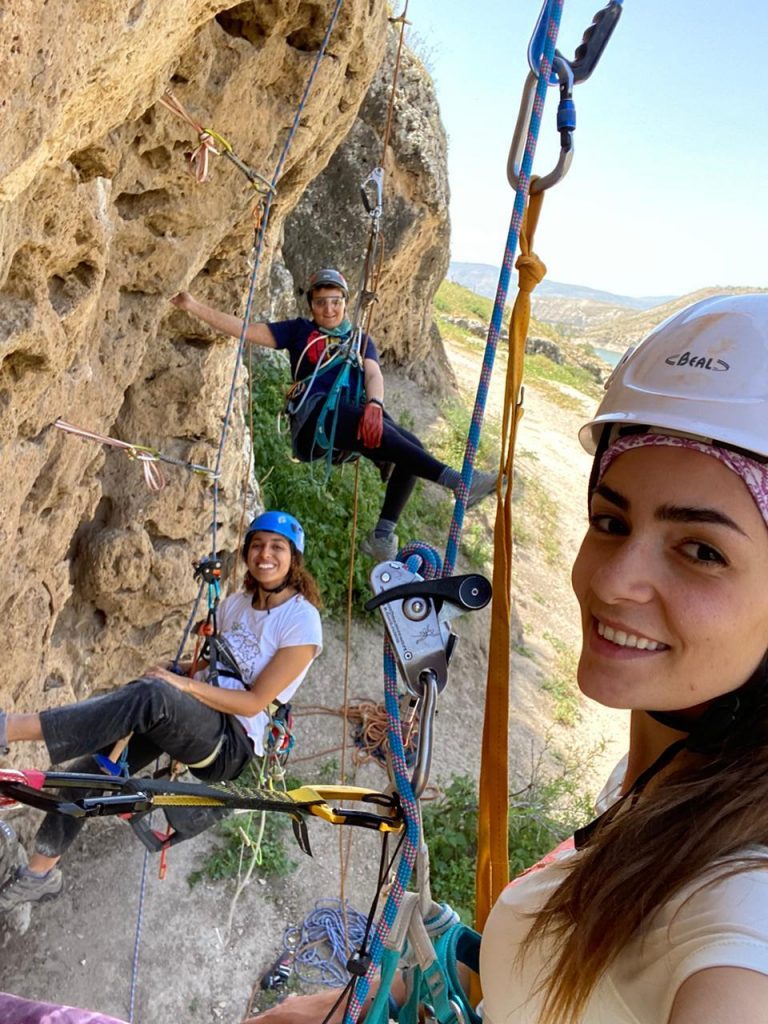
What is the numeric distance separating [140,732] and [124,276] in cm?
165

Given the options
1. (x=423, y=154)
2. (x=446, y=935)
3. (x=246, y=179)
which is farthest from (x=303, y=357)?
(x=423, y=154)

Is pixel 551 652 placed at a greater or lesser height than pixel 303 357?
lesser

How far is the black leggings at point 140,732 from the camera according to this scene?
2.54 meters

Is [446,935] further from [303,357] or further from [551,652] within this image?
[551,652]

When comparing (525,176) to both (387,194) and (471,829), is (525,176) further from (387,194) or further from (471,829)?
(387,194)

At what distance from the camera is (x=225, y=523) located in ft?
14.3

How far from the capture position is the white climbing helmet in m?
0.99

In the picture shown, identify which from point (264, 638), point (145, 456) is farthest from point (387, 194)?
point (264, 638)

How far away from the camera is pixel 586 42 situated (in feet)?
4.71

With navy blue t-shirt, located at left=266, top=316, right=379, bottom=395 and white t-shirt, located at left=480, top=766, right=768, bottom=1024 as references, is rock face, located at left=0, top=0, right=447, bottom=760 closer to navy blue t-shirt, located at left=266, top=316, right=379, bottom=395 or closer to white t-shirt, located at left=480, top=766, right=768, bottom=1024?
navy blue t-shirt, located at left=266, top=316, right=379, bottom=395

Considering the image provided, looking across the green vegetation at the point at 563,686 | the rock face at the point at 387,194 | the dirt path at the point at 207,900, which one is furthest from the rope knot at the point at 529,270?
the green vegetation at the point at 563,686

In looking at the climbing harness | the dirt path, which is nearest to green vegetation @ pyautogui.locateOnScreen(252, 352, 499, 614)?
the dirt path

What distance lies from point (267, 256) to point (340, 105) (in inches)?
31.1

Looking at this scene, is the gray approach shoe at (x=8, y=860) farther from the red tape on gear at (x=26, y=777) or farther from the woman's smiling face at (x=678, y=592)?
the woman's smiling face at (x=678, y=592)
